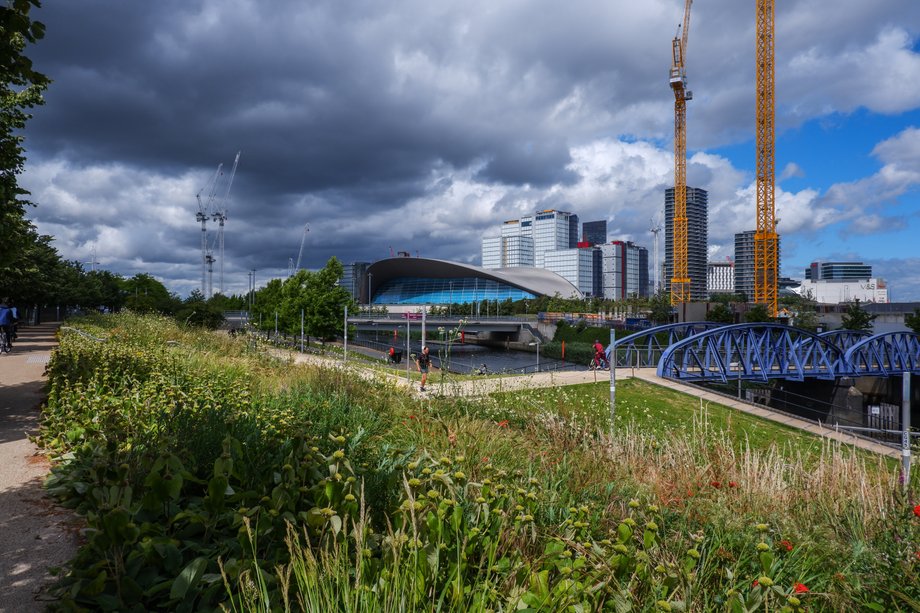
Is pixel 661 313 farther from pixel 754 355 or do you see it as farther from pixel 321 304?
pixel 321 304

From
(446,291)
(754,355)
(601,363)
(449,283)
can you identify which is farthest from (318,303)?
(449,283)

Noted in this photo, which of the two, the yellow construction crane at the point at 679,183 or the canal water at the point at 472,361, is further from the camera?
the yellow construction crane at the point at 679,183

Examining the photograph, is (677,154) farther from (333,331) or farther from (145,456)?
(145,456)

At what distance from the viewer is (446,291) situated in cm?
13638

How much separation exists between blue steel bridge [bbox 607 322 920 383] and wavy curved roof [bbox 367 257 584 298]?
82.9 metres

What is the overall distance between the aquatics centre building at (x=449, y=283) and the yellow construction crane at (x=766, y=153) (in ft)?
177

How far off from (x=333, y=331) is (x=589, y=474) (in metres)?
37.6

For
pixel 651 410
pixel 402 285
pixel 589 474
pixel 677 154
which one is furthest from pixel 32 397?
pixel 402 285

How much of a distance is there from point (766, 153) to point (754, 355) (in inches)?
1995

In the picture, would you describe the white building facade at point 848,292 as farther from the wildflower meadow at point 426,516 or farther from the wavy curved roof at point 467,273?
the wildflower meadow at point 426,516

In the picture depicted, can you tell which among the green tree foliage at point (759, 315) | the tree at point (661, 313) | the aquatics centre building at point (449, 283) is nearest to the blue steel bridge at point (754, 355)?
the green tree foliage at point (759, 315)

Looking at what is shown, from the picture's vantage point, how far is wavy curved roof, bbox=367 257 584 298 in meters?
130

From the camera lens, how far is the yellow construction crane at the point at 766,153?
71125 millimetres

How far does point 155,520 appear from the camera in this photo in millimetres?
3521
